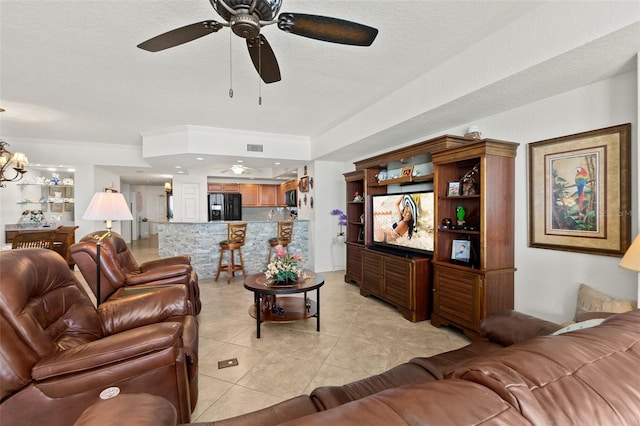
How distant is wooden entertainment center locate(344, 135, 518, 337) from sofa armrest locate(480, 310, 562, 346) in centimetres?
90

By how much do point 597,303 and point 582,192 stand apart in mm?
863

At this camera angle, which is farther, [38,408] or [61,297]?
[61,297]

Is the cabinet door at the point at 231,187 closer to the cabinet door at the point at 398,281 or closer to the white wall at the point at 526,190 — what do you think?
the cabinet door at the point at 398,281

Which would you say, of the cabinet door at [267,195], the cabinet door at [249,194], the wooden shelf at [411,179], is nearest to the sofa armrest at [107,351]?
the wooden shelf at [411,179]

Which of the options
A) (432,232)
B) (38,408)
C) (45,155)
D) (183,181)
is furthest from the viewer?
(183,181)

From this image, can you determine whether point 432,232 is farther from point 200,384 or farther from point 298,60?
point 200,384

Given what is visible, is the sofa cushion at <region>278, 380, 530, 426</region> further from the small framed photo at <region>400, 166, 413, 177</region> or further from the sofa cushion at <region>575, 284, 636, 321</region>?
the small framed photo at <region>400, 166, 413, 177</region>

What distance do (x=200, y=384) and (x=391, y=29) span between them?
301 cm

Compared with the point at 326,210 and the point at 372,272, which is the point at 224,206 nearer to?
the point at 326,210

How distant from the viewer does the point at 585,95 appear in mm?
2297

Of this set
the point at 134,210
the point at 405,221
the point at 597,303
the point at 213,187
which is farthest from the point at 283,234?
the point at 134,210

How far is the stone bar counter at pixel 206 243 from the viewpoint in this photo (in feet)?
17.7

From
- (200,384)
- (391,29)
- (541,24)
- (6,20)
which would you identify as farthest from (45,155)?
(541,24)

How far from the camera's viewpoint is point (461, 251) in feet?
10.4
